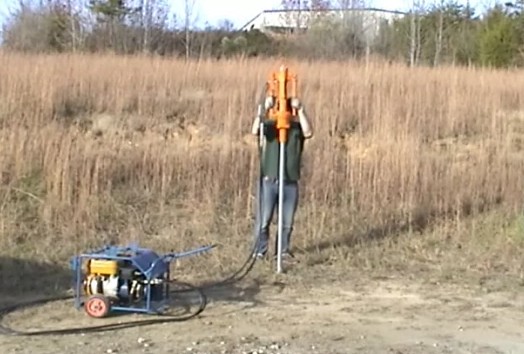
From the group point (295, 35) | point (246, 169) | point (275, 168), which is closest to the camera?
point (275, 168)

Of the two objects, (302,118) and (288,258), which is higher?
(302,118)

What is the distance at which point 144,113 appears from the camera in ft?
48.5

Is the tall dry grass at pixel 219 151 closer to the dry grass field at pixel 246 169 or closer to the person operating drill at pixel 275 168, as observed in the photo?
the dry grass field at pixel 246 169

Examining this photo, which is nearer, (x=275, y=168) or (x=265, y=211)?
(x=275, y=168)

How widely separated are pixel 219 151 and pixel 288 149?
397 cm

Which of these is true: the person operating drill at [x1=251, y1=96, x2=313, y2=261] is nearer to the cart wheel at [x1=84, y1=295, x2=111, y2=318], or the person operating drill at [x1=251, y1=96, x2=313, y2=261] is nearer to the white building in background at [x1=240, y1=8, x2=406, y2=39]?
the cart wheel at [x1=84, y1=295, x2=111, y2=318]

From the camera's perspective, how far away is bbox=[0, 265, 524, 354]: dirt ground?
596 cm

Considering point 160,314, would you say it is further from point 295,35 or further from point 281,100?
point 295,35

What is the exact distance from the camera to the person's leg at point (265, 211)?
332 inches

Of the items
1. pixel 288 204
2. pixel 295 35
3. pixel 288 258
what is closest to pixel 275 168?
pixel 288 204

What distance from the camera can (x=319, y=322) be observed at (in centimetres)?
657

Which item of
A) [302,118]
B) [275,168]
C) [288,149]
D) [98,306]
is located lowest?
[98,306]

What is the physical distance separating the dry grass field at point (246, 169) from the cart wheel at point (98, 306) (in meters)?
1.29

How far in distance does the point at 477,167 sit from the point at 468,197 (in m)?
1.28
